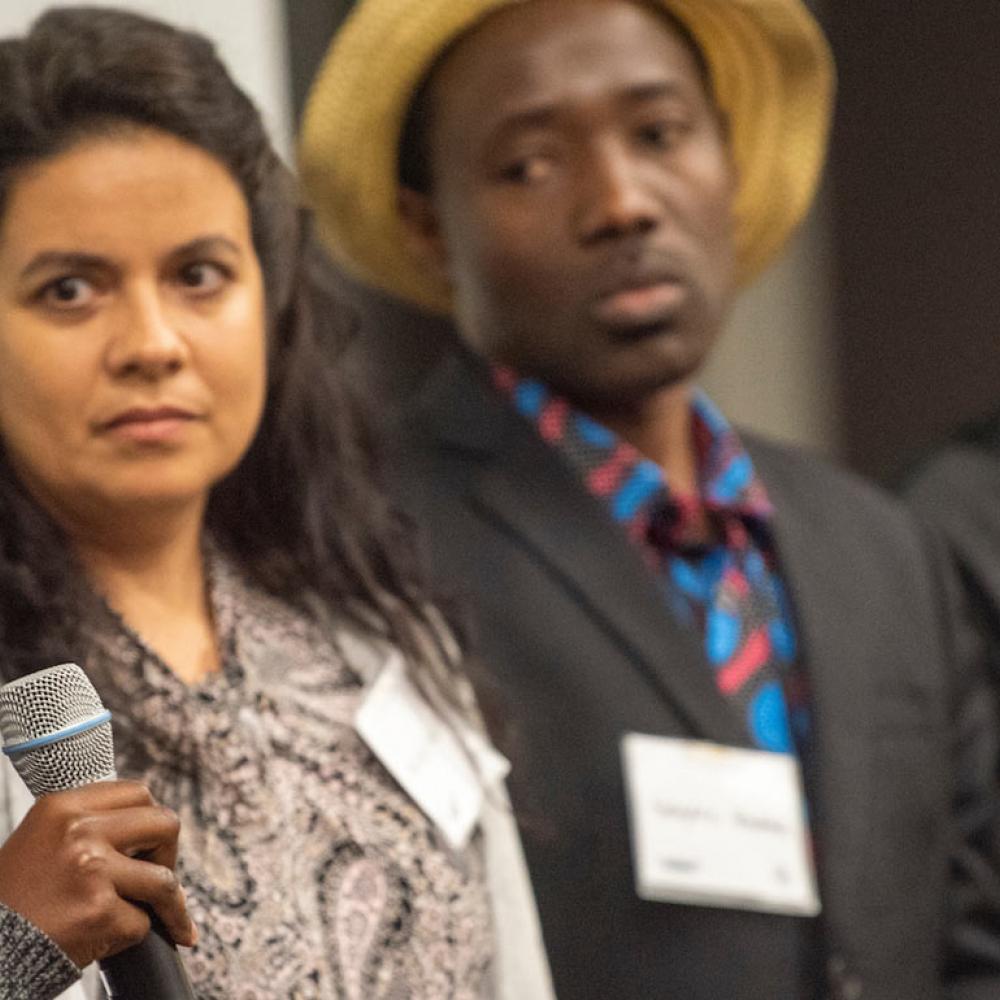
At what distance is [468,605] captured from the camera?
1771 mm

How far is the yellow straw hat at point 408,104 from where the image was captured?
2.04 meters

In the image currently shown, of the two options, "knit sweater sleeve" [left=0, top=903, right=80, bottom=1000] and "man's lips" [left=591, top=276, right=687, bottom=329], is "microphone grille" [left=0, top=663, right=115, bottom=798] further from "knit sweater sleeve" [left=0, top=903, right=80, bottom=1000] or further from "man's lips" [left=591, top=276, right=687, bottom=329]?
"man's lips" [left=591, top=276, right=687, bottom=329]

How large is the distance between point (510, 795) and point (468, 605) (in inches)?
6.8

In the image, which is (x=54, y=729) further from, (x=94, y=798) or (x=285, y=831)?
(x=285, y=831)

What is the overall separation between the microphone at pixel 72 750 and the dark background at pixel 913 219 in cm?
278

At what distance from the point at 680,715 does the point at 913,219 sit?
2.08 metres

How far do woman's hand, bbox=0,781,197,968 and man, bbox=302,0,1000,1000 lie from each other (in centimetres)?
72

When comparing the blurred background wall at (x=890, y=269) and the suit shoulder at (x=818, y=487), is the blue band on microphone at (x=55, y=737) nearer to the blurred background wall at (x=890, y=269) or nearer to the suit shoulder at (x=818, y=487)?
the suit shoulder at (x=818, y=487)

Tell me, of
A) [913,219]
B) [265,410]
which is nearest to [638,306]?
[265,410]

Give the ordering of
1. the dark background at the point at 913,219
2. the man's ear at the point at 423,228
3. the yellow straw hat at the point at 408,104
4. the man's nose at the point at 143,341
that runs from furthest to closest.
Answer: the dark background at the point at 913,219
the man's ear at the point at 423,228
the yellow straw hat at the point at 408,104
the man's nose at the point at 143,341

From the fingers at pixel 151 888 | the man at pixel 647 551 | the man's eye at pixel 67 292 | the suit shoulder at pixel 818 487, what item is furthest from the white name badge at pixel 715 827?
the fingers at pixel 151 888

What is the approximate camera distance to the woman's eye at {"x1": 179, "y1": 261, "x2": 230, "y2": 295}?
4.57 feet

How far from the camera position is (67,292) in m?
1.34

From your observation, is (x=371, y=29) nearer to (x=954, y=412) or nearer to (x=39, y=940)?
(x=39, y=940)
